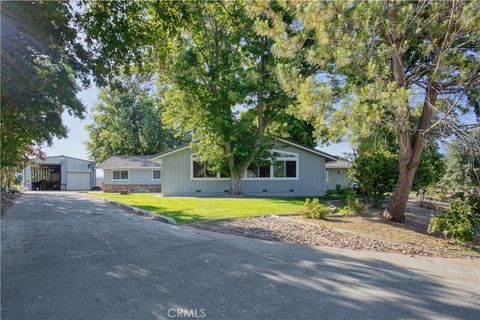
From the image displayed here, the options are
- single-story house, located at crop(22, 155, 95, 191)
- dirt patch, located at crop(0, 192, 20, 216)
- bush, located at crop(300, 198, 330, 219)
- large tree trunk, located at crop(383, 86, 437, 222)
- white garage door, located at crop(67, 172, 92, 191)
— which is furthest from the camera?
white garage door, located at crop(67, 172, 92, 191)

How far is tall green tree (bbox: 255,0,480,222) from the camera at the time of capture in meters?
7.41

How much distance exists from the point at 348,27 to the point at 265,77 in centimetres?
1170

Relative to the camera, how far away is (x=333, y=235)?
26.4 feet

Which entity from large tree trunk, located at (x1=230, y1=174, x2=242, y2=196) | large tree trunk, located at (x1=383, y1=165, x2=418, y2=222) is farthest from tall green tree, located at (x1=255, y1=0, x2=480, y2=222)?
large tree trunk, located at (x1=230, y1=174, x2=242, y2=196)

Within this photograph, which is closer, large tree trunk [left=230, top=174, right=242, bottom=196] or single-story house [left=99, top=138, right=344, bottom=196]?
large tree trunk [left=230, top=174, right=242, bottom=196]

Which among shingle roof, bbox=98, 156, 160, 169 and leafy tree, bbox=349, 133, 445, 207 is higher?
shingle roof, bbox=98, 156, 160, 169

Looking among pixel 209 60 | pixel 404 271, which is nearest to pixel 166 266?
pixel 404 271

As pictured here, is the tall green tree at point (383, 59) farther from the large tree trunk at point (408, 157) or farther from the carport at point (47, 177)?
the carport at point (47, 177)

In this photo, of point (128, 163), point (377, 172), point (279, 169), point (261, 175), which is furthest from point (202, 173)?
point (377, 172)

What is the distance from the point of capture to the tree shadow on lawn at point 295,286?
3.66m

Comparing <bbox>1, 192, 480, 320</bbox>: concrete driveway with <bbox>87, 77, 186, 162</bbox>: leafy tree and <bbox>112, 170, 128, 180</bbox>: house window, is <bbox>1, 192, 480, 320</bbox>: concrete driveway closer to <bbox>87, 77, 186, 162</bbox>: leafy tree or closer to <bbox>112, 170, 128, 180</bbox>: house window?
<bbox>112, 170, 128, 180</bbox>: house window

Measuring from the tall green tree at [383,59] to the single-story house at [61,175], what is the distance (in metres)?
37.3

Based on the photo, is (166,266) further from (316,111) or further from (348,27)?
(348,27)

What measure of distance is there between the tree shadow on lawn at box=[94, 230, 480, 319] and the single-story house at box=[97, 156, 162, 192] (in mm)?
A: 26465
